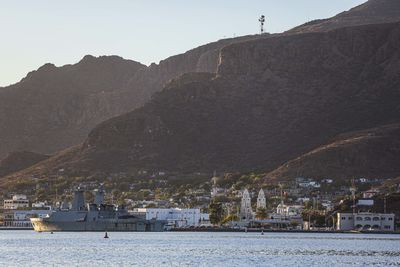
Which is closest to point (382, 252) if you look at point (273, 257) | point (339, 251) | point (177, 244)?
point (339, 251)

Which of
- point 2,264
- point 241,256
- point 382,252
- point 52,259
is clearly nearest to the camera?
point 2,264

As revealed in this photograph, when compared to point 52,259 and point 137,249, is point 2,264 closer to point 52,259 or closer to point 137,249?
point 52,259

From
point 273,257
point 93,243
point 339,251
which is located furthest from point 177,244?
point 273,257

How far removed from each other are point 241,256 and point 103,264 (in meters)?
23.6

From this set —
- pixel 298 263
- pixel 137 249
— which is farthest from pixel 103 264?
pixel 137 249

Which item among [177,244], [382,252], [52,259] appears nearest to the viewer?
[52,259]

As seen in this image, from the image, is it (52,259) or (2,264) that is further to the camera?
(52,259)

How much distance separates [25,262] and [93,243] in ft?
193

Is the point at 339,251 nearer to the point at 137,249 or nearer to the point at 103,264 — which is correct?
the point at 137,249

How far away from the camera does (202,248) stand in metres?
173

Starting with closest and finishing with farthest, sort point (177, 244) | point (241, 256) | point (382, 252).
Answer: point (241, 256), point (382, 252), point (177, 244)

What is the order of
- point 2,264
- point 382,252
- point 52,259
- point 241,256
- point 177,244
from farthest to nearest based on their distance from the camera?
point 177,244, point 382,252, point 241,256, point 52,259, point 2,264

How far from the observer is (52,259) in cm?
13912

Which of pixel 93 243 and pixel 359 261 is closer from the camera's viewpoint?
pixel 359 261
